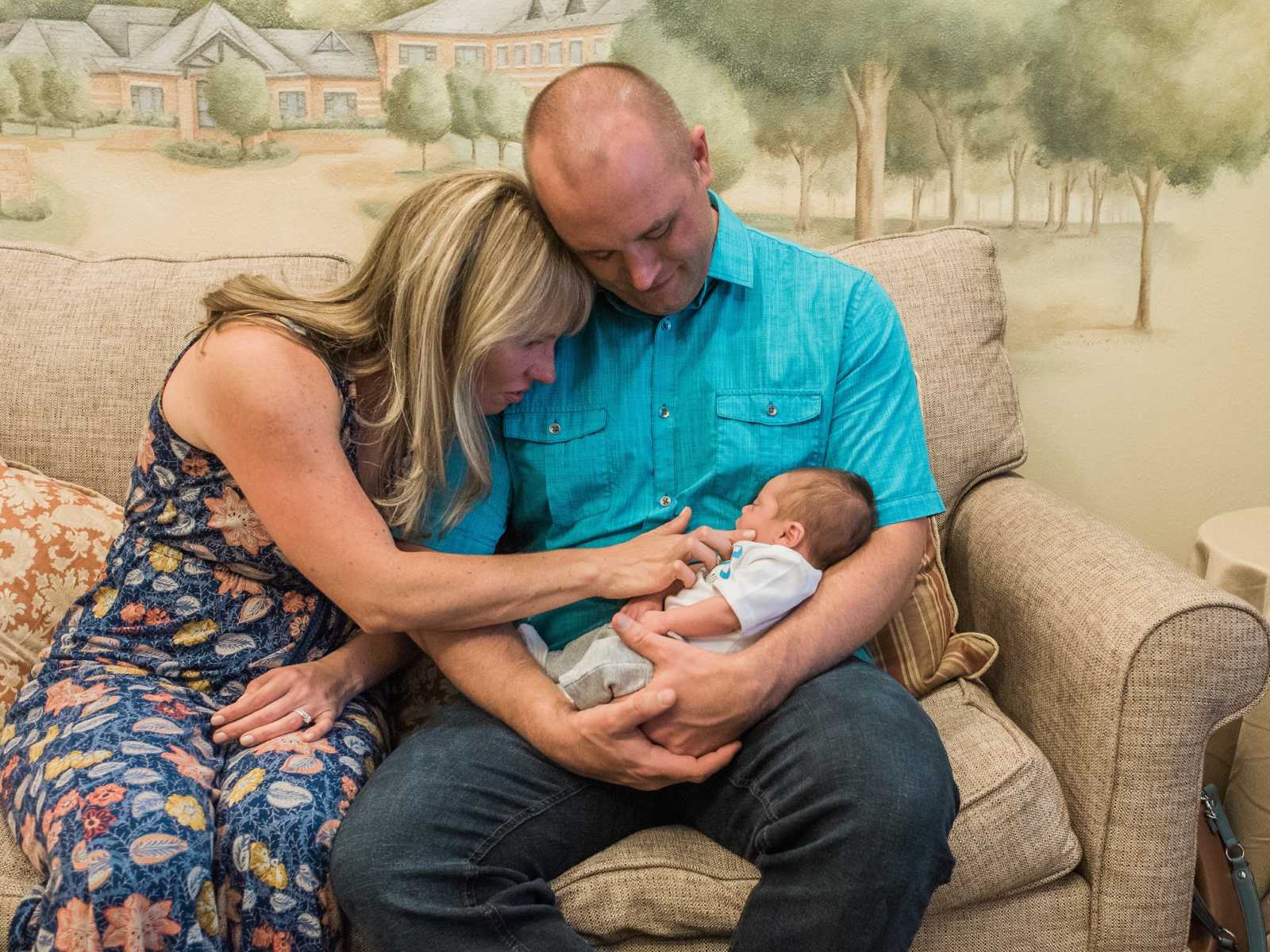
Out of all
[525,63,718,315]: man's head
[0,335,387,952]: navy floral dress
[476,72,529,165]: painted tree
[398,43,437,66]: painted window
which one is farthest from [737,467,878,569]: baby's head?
[398,43,437,66]: painted window

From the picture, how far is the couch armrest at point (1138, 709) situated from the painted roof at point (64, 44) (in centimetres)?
203

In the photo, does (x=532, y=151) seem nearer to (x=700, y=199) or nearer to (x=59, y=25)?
(x=700, y=199)

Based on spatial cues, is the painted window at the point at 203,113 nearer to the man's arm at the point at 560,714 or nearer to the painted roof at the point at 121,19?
the painted roof at the point at 121,19

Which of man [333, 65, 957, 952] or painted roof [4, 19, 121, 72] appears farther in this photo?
painted roof [4, 19, 121, 72]

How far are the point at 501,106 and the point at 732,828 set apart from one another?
1543 millimetres

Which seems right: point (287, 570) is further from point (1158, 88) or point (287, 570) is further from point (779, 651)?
point (1158, 88)

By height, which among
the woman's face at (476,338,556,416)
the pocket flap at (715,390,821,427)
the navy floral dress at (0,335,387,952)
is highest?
the woman's face at (476,338,556,416)

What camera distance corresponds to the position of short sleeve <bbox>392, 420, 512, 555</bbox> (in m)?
1.55

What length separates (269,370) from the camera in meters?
1.37

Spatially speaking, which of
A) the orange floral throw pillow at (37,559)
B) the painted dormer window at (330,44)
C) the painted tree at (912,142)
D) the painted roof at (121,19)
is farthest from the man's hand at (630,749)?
the painted roof at (121,19)

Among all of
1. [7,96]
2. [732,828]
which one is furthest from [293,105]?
[732,828]

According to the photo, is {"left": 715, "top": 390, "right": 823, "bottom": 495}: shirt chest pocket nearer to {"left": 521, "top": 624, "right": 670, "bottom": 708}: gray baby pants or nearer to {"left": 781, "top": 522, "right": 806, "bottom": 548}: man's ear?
{"left": 781, "top": 522, "right": 806, "bottom": 548}: man's ear

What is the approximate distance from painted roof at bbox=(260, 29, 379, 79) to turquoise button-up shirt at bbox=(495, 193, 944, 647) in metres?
0.95

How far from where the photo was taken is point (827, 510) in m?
1.46
